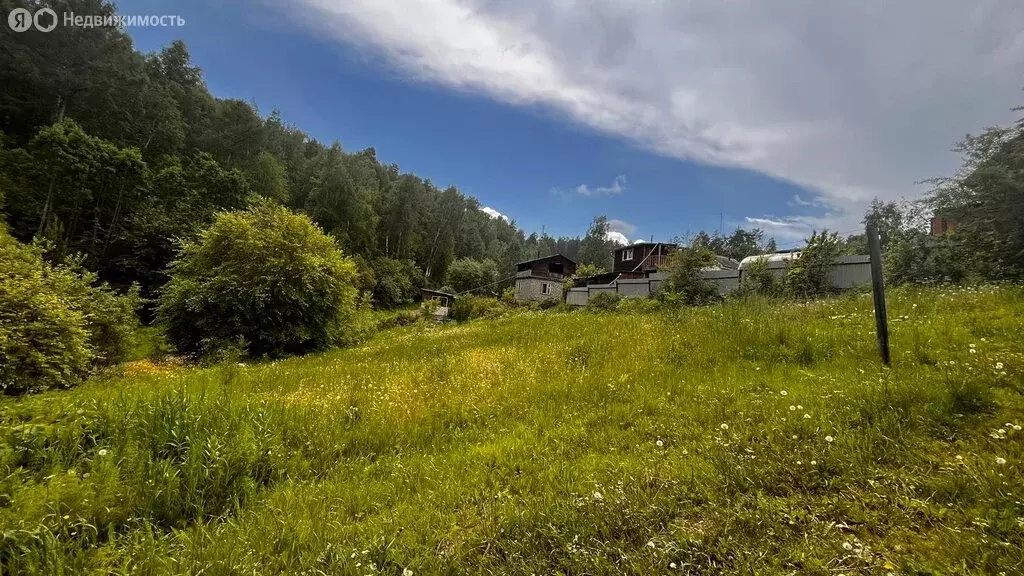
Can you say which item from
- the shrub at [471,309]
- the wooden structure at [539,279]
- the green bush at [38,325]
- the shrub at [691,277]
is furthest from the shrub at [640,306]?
the wooden structure at [539,279]

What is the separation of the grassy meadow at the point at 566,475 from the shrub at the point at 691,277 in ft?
38.2

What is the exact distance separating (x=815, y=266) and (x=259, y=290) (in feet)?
74.8

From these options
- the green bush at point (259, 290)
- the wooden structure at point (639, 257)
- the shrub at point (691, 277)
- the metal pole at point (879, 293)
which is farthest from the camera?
the wooden structure at point (639, 257)

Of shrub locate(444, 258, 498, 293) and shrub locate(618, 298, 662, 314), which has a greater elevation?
shrub locate(444, 258, 498, 293)

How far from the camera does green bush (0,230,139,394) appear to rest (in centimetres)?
883

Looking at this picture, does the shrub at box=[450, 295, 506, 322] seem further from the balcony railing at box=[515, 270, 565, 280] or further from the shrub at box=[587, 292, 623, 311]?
the balcony railing at box=[515, 270, 565, 280]

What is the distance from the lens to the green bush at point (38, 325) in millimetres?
8828

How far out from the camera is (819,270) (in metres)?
15.4

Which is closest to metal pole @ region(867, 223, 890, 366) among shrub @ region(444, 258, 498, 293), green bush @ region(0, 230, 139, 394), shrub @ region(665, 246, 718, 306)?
shrub @ region(665, 246, 718, 306)

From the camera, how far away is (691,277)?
18.8 metres

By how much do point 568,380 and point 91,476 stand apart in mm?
5709

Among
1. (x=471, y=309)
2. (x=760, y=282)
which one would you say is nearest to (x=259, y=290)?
(x=471, y=309)

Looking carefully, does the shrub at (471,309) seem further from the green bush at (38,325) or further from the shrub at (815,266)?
the green bush at (38,325)

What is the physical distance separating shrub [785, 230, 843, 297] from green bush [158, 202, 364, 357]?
2010 centimetres
